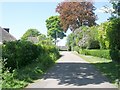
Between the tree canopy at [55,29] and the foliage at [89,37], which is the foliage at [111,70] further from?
the tree canopy at [55,29]

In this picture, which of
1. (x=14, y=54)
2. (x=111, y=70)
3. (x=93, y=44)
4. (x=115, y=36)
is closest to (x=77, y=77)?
(x=111, y=70)

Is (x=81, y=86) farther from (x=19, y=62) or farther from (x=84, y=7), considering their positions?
(x=84, y=7)

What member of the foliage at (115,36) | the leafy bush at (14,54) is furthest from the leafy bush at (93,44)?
the leafy bush at (14,54)

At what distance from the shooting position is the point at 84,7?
63188 mm

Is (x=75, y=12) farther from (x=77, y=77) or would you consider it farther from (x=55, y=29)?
(x=77, y=77)

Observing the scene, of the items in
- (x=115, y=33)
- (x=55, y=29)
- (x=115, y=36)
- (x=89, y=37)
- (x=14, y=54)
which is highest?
(x=55, y=29)

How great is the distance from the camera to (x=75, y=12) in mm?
63469

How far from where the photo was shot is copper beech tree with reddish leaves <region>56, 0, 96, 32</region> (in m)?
62.8

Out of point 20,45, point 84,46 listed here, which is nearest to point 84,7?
point 84,46

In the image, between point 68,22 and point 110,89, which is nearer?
point 110,89

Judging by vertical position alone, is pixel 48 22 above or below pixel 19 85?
above

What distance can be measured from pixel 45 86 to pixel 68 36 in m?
94.4

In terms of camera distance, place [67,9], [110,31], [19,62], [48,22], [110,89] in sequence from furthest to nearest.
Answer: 1. [48,22]
2. [67,9]
3. [110,31]
4. [19,62]
5. [110,89]

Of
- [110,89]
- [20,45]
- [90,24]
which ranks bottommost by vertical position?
[110,89]
